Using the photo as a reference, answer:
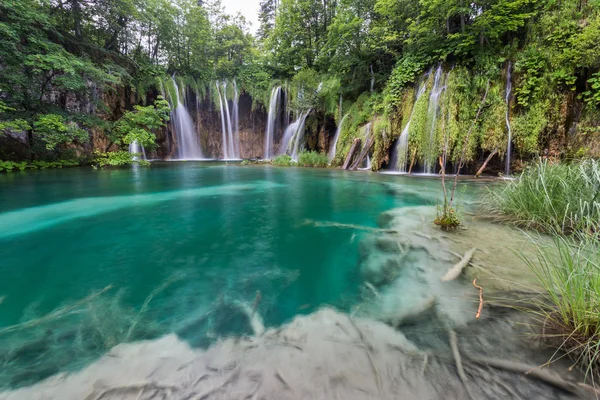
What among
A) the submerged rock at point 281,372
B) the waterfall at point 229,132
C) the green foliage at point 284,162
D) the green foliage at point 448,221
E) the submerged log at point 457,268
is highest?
the waterfall at point 229,132

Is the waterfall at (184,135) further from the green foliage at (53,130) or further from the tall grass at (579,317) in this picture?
the tall grass at (579,317)

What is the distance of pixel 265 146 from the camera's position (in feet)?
83.6

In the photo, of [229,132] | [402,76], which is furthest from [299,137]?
[229,132]

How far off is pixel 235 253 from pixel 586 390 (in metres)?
3.01

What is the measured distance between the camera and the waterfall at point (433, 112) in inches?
404

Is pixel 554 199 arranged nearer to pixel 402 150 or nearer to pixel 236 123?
pixel 402 150

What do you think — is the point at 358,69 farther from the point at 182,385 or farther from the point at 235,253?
the point at 182,385

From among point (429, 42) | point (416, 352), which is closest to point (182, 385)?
point (416, 352)

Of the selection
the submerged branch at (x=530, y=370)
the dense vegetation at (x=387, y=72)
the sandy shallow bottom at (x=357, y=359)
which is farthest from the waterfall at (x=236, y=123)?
the submerged branch at (x=530, y=370)

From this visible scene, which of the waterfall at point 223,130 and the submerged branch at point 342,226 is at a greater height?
the waterfall at point 223,130

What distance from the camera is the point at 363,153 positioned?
1323 cm

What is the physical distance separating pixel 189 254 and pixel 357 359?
2.45m

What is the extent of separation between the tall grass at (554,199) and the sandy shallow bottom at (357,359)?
1552 mm

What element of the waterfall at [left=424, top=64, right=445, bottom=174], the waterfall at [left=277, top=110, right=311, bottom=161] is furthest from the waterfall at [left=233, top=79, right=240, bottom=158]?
the waterfall at [left=424, top=64, right=445, bottom=174]
